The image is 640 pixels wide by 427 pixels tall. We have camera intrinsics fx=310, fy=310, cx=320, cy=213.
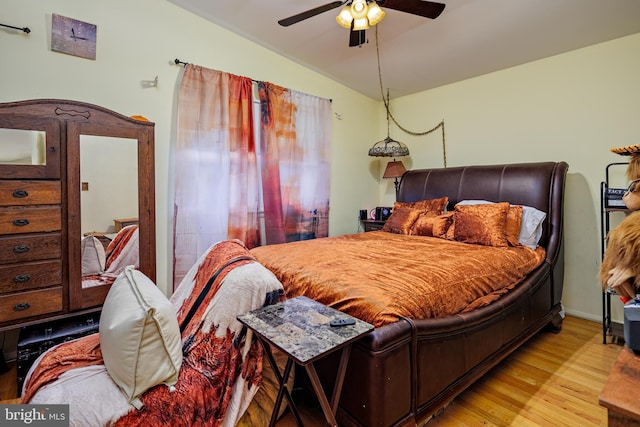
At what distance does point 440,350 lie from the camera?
57.8 inches

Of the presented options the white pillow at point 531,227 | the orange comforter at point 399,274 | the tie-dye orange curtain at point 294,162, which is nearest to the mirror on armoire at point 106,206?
the orange comforter at point 399,274

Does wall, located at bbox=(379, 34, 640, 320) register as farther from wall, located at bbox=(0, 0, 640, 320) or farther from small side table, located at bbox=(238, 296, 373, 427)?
small side table, located at bbox=(238, 296, 373, 427)

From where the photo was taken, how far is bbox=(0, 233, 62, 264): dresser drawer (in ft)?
5.72

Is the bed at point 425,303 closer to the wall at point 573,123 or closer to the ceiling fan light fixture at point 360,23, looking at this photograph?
the wall at point 573,123

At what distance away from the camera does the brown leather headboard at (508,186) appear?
8.95 feet

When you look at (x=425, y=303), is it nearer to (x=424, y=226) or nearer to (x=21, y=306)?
(x=424, y=226)

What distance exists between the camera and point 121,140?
2141 mm

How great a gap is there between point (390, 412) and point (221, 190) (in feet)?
7.26

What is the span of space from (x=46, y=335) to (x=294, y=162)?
2418mm

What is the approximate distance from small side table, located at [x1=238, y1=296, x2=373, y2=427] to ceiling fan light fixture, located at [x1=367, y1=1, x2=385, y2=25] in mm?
1808

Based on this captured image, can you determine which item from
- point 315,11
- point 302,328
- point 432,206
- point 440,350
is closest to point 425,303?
point 440,350

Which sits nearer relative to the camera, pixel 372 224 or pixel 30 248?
pixel 30 248

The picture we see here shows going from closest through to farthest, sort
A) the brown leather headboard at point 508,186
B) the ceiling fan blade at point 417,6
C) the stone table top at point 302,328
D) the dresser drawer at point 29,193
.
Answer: the stone table top at point 302,328, the dresser drawer at point 29,193, the ceiling fan blade at point 417,6, the brown leather headboard at point 508,186

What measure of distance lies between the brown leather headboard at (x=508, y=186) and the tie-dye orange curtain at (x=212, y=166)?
6.50 ft
